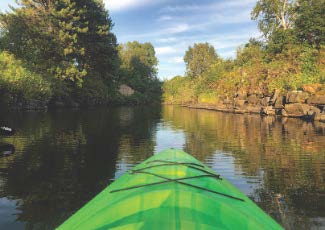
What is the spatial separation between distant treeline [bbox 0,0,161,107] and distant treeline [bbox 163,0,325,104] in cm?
2051

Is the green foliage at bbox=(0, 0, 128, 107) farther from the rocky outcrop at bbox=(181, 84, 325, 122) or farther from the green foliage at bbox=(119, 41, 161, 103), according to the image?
the green foliage at bbox=(119, 41, 161, 103)

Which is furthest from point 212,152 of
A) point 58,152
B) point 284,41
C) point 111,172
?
point 284,41

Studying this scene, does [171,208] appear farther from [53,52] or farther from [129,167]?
[53,52]

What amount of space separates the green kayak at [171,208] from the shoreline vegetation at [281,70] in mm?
24305

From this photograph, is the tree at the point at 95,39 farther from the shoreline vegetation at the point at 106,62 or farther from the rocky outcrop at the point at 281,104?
the rocky outcrop at the point at 281,104

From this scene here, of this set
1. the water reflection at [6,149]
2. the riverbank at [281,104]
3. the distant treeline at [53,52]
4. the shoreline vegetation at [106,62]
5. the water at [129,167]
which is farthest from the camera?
the distant treeline at [53,52]

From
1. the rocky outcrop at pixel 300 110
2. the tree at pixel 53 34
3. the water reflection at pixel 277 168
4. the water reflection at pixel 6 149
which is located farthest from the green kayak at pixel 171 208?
the tree at pixel 53 34

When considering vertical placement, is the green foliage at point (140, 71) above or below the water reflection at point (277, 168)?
above

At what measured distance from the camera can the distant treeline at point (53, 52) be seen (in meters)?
37.9

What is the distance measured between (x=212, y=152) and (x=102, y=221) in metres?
9.64

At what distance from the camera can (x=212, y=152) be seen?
12.4 metres

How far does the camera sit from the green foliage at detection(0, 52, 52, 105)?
34.7 m

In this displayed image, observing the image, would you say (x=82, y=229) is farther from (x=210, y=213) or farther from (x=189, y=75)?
(x=189, y=75)

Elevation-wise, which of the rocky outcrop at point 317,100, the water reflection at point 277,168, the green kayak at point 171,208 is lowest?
the water reflection at point 277,168
